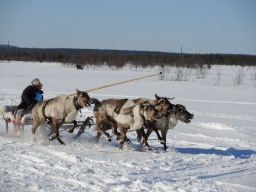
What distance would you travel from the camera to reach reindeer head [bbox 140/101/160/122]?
716 centimetres

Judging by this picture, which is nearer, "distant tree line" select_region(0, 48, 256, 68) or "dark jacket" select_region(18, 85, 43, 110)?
"dark jacket" select_region(18, 85, 43, 110)

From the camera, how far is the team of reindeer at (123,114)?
24.1ft

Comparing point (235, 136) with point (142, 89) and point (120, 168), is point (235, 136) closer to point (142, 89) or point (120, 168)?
point (120, 168)

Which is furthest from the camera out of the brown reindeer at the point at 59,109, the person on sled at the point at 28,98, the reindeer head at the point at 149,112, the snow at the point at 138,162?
the person on sled at the point at 28,98

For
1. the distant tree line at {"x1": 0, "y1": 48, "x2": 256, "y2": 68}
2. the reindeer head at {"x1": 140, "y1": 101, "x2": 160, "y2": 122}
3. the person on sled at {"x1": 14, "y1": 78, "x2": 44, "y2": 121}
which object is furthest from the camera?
the distant tree line at {"x1": 0, "y1": 48, "x2": 256, "y2": 68}

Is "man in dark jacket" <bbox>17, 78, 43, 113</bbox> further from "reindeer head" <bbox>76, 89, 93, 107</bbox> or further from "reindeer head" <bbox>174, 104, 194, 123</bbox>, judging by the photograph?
"reindeer head" <bbox>174, 104, 194, 123</bbox>

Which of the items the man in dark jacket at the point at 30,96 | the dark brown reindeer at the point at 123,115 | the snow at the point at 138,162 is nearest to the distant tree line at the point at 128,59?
the snow at the point at 138,162

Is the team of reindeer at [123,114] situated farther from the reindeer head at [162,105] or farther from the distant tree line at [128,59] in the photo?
the distant tree line at [128,59]

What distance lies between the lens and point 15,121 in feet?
28.6

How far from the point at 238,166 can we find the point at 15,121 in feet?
16.7

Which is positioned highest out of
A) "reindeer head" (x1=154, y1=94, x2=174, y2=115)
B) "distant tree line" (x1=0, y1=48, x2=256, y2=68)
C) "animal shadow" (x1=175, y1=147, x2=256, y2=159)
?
"distant tree line" (x1=0, y1=48, x2=256, y2=68)

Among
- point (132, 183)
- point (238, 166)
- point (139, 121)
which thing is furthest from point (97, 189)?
point (238, 166)

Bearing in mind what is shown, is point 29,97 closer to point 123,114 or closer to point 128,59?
point 123,114

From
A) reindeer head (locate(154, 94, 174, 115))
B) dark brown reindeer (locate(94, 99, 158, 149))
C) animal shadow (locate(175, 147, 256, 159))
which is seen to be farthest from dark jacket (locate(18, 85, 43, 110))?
animal shadow (locate(175, 147, 256, 159))
